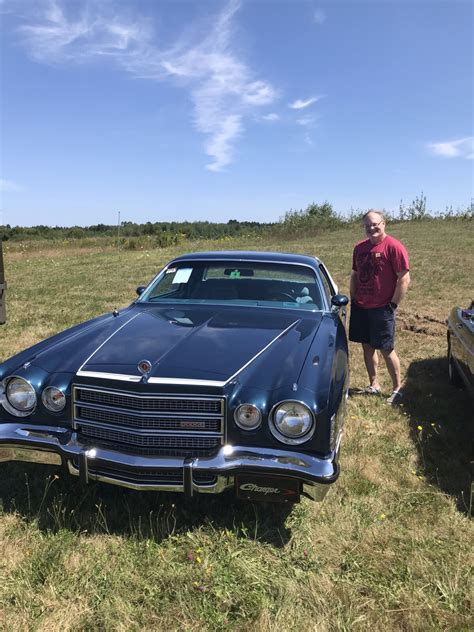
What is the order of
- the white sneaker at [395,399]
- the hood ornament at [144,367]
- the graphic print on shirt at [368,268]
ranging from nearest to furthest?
the hood ornament at [144,367] < the graphic print on shirt at [368,268] < the white sneaker at [395,399]

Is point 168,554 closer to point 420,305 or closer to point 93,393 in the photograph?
point 93,393

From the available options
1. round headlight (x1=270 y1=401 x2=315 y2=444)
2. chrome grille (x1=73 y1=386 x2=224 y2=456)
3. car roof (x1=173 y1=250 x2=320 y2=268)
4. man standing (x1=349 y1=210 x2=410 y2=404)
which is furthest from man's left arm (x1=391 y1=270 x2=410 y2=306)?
chrome grille (x1=73 y1=386 x2=224 y2=456)

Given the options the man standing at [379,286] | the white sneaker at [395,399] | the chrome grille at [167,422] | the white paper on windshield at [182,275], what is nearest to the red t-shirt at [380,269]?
the man standing at [379,286]

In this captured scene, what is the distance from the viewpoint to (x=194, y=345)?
305cm

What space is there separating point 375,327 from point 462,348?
81cm

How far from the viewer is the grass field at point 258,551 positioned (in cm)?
219

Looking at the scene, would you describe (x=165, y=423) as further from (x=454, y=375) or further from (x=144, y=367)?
(x=454, y=375)

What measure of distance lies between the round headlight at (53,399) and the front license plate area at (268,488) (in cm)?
110

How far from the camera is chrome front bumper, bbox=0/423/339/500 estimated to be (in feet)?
8.18

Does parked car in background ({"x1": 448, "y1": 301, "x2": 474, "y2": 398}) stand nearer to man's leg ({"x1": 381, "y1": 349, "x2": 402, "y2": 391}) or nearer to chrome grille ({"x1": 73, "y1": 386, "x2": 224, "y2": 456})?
man's leg ({"x1": 381, "y1": 349, "x2": 402, "y2": 391})

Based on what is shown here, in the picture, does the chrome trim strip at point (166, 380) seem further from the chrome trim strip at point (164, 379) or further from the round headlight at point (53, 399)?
the round headlight at point (53, 399)

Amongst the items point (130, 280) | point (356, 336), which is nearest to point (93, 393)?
point (356, 336)

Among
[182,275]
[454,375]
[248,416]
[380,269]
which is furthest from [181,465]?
[454,375]

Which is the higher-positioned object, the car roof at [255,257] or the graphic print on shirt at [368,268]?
the car roof at [255,257]
